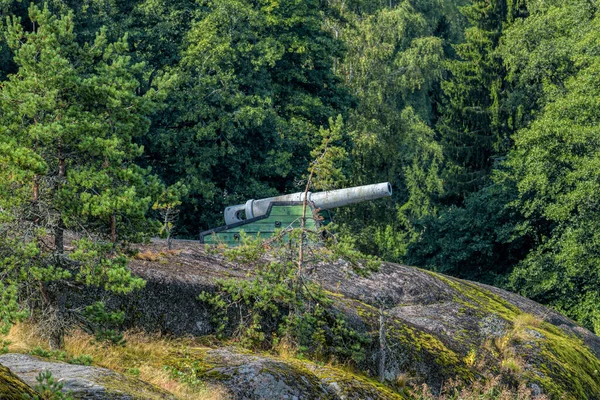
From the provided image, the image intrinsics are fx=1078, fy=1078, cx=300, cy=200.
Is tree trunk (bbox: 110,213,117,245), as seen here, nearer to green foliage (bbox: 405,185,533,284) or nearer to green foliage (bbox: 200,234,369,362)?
green foliage (bbox: 200,234,369,362)

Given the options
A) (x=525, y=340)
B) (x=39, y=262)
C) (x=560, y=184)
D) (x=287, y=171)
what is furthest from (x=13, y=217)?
(x=560, y=184)

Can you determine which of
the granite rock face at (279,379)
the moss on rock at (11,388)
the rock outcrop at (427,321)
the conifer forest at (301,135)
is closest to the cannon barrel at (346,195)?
the conifer forest at (301,135)

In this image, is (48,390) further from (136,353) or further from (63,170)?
(63,170)

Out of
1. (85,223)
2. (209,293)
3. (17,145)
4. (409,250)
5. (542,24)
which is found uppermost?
(542,24)

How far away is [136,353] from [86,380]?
343 centimetres

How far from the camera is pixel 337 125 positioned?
53.9 feet

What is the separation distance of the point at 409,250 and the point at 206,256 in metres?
22.7

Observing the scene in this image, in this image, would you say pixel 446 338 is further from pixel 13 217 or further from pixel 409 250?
pixel 409 250

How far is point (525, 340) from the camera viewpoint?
1897cm

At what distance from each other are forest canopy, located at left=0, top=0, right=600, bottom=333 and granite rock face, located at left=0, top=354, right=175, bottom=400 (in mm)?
2216

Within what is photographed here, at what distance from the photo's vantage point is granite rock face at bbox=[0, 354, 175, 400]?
10.2 m

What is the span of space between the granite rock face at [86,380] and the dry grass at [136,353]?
0.64 m

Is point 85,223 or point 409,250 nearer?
point 85,223

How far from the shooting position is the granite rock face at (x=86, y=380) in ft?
33.6
